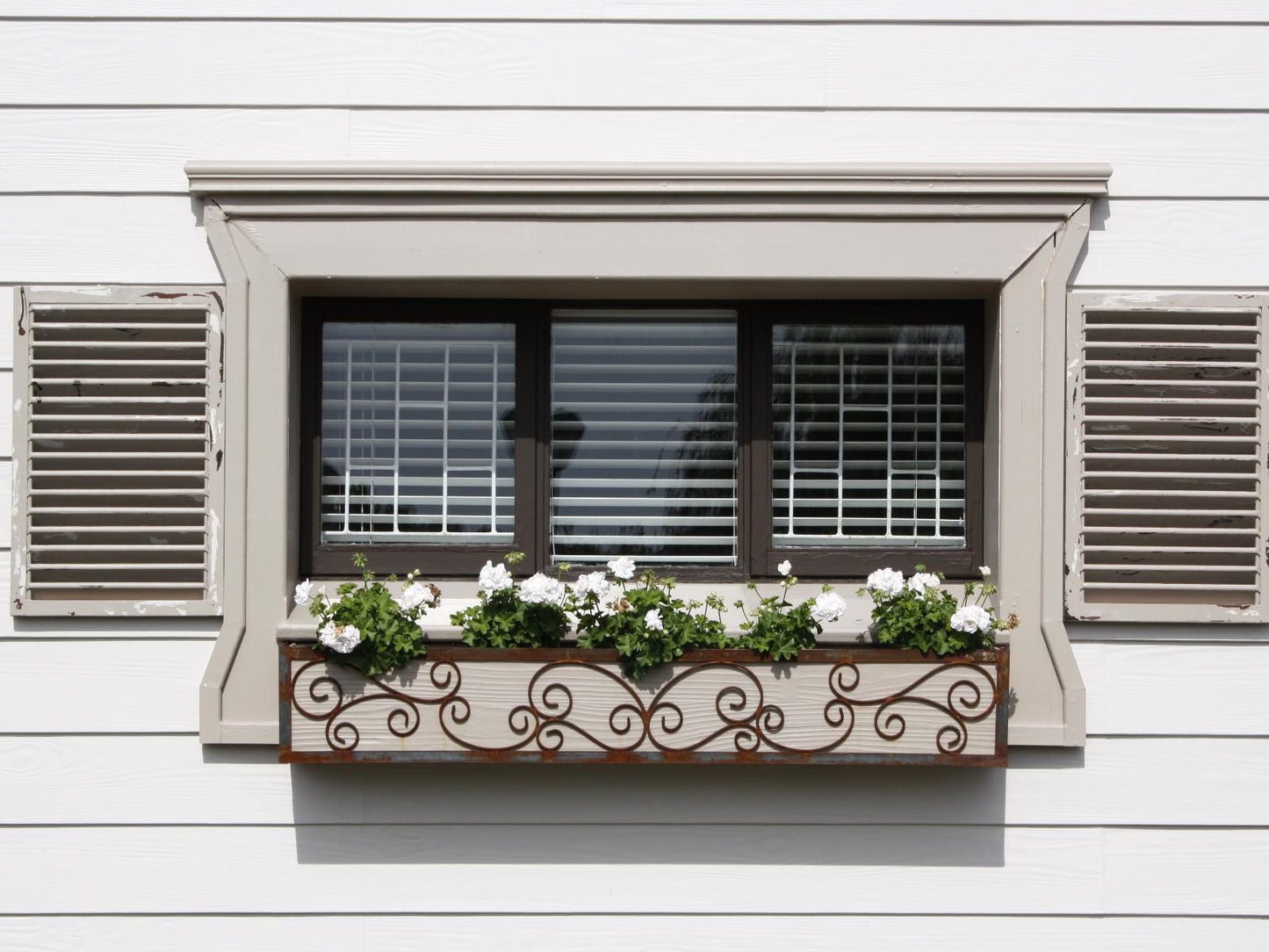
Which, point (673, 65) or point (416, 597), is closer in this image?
point (416, 597)

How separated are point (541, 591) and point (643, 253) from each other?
0.84 metres

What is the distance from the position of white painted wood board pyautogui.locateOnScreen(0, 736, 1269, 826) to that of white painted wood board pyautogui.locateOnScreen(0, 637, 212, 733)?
0.04m

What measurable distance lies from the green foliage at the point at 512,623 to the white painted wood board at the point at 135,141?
45.2 inches

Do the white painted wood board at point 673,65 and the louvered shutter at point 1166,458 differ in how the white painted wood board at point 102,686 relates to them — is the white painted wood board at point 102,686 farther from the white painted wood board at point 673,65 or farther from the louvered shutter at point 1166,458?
the louvered shutter at point 1166,458

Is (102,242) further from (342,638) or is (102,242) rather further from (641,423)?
(641,423)

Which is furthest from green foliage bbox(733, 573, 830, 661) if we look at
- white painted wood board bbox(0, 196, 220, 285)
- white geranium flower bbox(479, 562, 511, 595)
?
white painted wood board bbox(0, 196, 220, 285)

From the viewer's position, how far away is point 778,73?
242cm

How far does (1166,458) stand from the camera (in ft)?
7.87

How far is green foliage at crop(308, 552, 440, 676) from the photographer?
2.23 m

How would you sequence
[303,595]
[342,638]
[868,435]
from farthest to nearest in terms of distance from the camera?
1. [868,435]
2. [303,595]
3. [342,638]

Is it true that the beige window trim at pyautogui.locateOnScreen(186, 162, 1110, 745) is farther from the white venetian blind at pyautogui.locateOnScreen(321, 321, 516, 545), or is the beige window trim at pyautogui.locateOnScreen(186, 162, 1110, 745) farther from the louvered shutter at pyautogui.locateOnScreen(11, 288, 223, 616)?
the white venetian blind at pyautogui.locateOnScreen(321, 321, 516, 545)

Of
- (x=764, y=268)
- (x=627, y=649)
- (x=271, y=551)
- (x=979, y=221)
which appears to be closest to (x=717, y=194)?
(x=764, y=268)

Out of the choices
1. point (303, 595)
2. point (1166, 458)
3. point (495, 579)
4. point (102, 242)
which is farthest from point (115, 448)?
point (1166, 458)

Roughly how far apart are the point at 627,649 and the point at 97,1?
6.60ft
